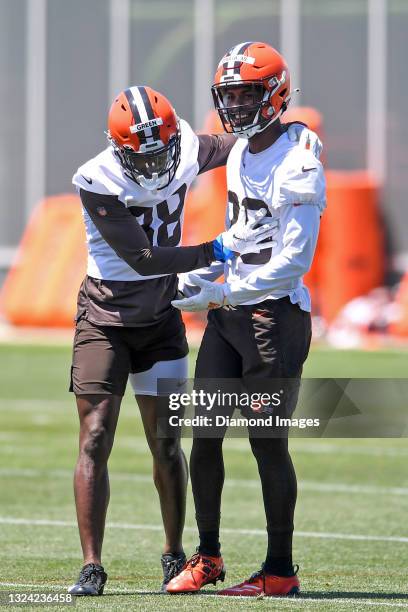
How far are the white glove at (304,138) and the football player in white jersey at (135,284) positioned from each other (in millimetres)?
13

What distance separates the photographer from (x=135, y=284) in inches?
248

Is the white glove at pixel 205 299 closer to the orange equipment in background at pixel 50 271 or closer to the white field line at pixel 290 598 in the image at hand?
the white field line at pixel 290 598

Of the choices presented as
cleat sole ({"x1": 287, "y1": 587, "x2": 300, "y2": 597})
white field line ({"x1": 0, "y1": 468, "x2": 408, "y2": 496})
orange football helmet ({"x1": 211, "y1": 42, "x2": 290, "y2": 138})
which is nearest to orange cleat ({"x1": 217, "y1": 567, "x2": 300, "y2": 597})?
cleat sole ({"x1": 287, "y1": 587, "x2": 300, "y2": 597})

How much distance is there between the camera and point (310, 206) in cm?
581

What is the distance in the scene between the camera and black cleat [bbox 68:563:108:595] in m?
5.84

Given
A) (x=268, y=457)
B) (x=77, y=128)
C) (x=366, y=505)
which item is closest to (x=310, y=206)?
(x=268, y=457)

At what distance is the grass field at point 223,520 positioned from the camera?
6.18 metres

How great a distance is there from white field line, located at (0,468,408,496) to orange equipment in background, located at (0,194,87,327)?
10151mm

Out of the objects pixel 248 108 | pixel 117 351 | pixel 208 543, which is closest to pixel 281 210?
pixel 248 108

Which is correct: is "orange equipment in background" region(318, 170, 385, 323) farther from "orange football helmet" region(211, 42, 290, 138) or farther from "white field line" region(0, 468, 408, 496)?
"orange football helmet" region(211, 42, 290, 138)

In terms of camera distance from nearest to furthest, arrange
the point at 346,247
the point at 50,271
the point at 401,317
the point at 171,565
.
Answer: the point at 171,565 → the point at 401,317 → the point at 346,247 → the point at 50,271

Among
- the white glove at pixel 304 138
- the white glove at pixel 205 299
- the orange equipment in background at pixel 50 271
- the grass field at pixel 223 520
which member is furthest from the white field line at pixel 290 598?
the orange equipment in background at pixel 50 271

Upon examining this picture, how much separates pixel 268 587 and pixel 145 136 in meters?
1.95

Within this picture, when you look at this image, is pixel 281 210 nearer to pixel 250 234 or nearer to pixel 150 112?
pixel 250 234
